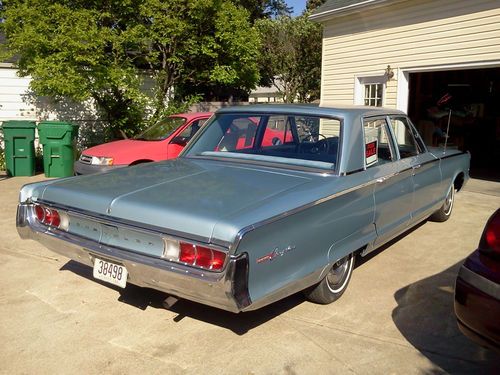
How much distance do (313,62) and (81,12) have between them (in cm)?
1355

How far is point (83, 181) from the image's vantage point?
377 centimetres

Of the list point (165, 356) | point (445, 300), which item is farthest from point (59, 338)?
point (445, 300)

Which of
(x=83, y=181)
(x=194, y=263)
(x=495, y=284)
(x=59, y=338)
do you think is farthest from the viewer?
(x=83, y=181)

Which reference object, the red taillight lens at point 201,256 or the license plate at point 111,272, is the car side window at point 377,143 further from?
the license plate at point 111,272

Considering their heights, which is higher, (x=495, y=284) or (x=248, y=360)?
(x=495, y=284)

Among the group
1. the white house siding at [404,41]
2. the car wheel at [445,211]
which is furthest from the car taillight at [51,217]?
the white house siding at [404,41]

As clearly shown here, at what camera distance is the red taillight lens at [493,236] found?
2740 mm

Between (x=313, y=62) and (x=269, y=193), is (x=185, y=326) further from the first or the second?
(x=313, y=62)

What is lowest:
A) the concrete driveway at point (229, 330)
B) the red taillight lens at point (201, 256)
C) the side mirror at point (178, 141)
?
the concrete driveway at point (229, 330)

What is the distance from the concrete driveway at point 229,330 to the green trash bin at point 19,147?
18.6 ft

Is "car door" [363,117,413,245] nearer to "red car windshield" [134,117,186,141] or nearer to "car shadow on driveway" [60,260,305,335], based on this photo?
"car shadow on driveway" [60,260,305,335]

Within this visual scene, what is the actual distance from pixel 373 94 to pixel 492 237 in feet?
30.1

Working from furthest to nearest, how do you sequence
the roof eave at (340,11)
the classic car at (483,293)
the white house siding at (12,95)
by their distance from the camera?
1. the white house siding at (12,95)
2. the roof eave at (340,11)
3. the classic car at (483,293)

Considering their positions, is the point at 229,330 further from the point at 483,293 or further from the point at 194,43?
the point at 194,43
